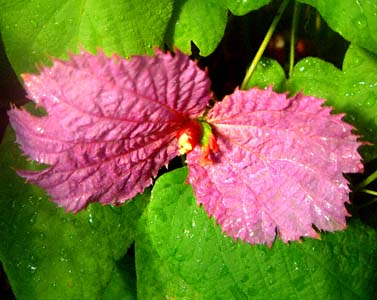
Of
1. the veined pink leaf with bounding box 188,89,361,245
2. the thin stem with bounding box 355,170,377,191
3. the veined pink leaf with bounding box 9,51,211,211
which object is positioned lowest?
the thin stem with bounding box 355,170,377,191

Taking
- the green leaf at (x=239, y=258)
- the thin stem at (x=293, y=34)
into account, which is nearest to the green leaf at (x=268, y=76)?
the thin stem at (x=293, y=34)

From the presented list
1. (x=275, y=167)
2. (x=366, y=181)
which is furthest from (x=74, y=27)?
(x=366, y=181)

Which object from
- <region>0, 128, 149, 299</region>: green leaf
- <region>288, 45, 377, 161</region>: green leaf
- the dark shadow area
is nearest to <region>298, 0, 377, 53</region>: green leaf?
<region>288, 45, 377, 161</region>: green leaf

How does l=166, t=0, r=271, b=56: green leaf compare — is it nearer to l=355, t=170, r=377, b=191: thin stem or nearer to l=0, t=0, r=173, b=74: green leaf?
l=0, t=0, r=173, b=74: green leaf

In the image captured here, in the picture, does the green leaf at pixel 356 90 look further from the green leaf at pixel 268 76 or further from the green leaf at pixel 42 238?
the green leaf at pixel 42 238

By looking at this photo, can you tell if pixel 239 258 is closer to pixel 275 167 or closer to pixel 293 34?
pixel 275 167
